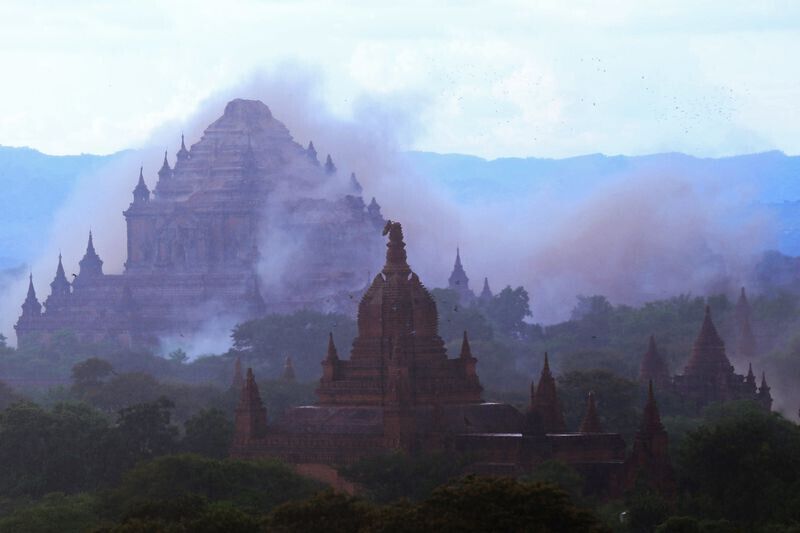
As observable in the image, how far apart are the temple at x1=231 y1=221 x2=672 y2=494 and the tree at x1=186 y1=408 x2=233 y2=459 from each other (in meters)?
1.37

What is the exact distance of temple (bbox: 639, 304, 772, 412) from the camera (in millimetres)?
127625

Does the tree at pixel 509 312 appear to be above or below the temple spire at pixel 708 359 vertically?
above

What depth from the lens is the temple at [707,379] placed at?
128 metres

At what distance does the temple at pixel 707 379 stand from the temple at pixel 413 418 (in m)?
23.8

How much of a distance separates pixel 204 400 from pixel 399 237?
28192 mm

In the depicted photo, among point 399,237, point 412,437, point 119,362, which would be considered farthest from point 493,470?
point 119,362

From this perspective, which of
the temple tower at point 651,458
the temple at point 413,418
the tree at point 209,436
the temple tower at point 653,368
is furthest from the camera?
the temple tower at point 653,368

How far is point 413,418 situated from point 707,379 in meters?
→ 35.8

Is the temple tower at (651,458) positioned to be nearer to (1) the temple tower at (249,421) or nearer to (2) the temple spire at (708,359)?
(1) the temple tower at (249,421)

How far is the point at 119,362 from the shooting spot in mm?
165000

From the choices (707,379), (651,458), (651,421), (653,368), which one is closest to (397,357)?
(651,421)

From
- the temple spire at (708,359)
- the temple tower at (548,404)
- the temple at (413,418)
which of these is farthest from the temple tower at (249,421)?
the temple spire at (708,359)

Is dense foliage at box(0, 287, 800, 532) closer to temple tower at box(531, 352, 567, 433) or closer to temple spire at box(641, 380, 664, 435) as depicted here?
temple spire at box(641, 380, 664, 435)

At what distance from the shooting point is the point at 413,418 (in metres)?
96.9
